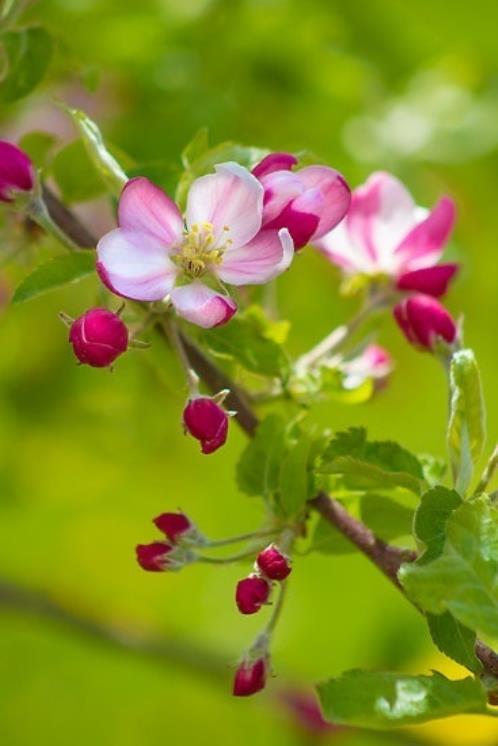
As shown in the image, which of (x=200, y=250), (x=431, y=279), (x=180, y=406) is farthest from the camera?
(x=180, y=406)

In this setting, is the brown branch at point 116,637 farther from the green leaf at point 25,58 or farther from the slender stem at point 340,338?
the green leaf at point 25,58

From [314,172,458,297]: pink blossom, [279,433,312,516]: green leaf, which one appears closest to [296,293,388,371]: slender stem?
[314,172,458,297]: pink blossom

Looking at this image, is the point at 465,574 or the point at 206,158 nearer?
the point at 465,574

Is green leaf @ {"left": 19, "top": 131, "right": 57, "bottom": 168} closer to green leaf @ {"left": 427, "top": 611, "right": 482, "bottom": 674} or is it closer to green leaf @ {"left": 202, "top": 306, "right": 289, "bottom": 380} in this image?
green leaf @ {"left": 202, "top": 306, "right": 289, "bottom": 380}

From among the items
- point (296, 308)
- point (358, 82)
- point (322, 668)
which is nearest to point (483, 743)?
point (322, 668)

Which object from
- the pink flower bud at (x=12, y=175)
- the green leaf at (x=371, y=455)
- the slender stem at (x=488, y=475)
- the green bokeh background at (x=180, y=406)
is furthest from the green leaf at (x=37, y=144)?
the green bokeh background at (x=180, y=406)

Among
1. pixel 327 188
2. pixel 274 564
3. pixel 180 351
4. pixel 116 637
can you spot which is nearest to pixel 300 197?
pixel 327 188

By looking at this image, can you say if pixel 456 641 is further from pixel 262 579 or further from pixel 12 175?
pixel 12 175

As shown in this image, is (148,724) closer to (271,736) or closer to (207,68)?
(271,736)
